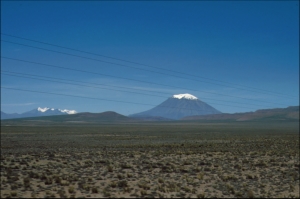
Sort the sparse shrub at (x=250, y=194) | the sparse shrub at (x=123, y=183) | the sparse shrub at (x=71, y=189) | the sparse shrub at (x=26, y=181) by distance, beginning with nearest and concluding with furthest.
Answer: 1. the sparse shrub at (x=250, y=194)
2. the sparse shrub at (x=71, y=189)
3. the sparse shrub at (x=26, y=181)
4. the sparse shrub at (x=123, y=183)

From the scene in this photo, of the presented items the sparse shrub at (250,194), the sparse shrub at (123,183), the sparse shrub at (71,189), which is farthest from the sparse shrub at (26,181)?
the sparse shrub at (250,194)

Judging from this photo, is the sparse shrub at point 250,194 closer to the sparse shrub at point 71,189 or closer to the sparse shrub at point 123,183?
the sparse shrub at point 123,183

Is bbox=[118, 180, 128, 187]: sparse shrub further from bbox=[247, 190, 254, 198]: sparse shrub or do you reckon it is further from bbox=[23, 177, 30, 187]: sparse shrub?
bbox=[247, 190, 254, 198]: sparse shrub

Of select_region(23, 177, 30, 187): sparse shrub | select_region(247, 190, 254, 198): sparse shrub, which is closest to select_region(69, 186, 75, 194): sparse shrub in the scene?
select_region(23, 177, 30, 187): sparse shrub

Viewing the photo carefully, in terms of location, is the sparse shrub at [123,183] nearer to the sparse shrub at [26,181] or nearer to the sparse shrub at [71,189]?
the sparse shrub at [71,189]

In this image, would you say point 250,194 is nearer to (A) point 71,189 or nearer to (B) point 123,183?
(B) point 123,183

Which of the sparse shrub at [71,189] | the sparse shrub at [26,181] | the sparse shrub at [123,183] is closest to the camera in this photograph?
the sparse shrub at [71,189]

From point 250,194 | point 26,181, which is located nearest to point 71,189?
point 26,181

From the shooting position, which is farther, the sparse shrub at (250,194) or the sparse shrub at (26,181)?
the sparse shrub at (26,181)

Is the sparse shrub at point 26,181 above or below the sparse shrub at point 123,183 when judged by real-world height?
above

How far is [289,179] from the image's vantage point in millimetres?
23281

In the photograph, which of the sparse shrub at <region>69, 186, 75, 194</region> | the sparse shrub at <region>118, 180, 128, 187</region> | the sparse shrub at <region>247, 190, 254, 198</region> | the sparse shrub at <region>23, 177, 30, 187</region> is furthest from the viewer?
the sparse shrub at <region>118, 180, 128, 187</region>

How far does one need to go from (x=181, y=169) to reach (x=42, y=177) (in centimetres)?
1057

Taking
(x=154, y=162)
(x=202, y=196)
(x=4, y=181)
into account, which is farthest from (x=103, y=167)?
(x=202, y=196)
